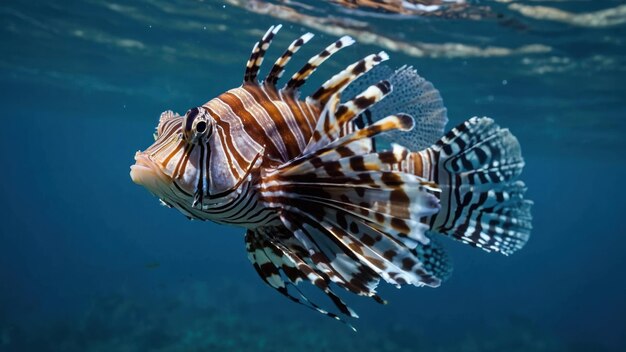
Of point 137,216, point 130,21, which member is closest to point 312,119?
point 130,21

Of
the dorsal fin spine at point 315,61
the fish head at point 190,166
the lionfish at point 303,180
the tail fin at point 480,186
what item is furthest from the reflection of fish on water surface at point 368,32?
the fish head at point 190,166

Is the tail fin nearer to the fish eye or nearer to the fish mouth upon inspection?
the fish eye

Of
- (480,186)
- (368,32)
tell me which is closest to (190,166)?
(480,186)

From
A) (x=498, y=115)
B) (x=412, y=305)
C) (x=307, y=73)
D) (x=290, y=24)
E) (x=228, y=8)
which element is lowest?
(x=412, y=305)

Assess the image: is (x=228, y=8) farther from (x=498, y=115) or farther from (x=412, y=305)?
(x=412, y=305)

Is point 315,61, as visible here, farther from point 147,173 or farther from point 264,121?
point 147,173

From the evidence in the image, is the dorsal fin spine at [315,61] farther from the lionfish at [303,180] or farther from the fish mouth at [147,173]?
the fish mouth at [147,173]
